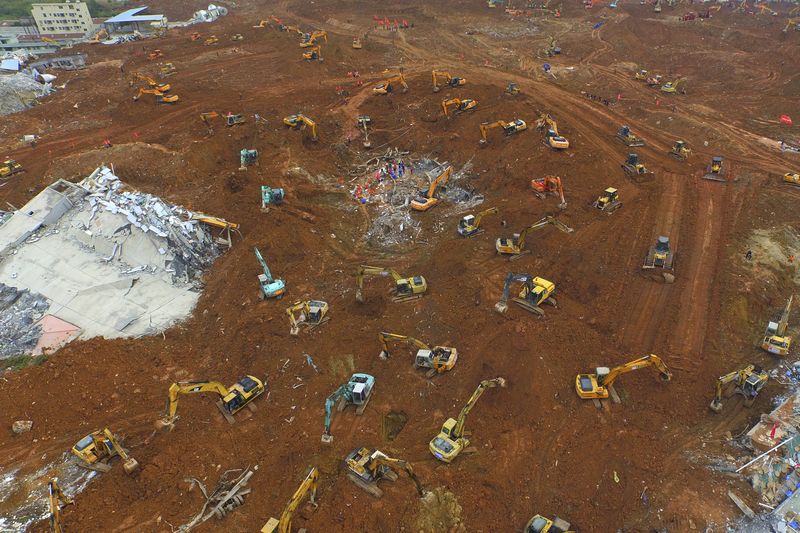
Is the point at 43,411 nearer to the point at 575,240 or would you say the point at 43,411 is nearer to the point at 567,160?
the point at 575,240

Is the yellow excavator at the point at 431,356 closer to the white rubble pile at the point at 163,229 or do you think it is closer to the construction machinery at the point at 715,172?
the white rubble pile at the point at 163,229

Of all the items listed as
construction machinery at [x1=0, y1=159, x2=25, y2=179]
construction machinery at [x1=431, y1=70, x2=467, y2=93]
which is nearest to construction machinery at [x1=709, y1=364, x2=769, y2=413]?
construction machinery at [x1=431, y1=70, x2=467, y2=93]

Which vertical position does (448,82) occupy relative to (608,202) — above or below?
above

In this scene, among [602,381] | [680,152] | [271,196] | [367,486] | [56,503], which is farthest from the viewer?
[680,152]

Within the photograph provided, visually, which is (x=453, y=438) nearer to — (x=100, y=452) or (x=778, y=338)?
(x=100, y=452)

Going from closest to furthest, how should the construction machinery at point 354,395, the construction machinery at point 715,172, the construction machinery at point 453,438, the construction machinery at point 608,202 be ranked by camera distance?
the construction machinery at point 453,438 → the construction machinery at point 354,395 → the construction machinery at point 608,202 → the construction machinery at point 715,172

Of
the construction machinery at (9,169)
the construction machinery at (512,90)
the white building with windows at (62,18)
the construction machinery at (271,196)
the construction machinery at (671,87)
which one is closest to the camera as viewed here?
the construction machinery at (271,196)

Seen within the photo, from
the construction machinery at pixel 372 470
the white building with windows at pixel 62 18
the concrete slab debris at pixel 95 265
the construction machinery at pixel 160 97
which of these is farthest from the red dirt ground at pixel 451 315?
the white building with windows at pixel 62 18

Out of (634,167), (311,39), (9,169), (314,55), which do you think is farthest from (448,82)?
(9,169)

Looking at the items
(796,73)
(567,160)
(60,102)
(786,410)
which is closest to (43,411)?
(786,410)
